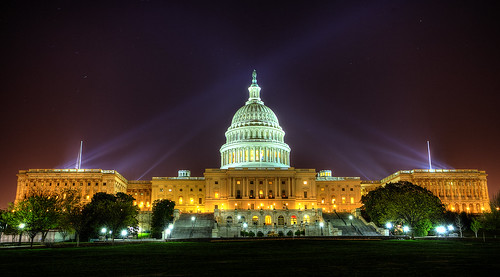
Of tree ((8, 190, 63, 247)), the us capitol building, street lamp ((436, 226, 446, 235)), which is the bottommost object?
street lamp ((436, 226, 446, 235))

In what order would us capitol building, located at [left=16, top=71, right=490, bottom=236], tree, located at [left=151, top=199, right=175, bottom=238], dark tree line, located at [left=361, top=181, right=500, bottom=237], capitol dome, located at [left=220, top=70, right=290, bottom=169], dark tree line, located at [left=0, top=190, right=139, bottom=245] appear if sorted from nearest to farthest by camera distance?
dark tree line, located at [left=0, top=190, right=139, bottom=245] < dark tree line, located at [left=361, top=181, right=500, bottom=237] < tree, located at [left=151, top=199, right=175, bottom=238] < us capitol building, located at [left=16, top=71, right=490, bottom=236] < capitol dome, located at [left=220, top=70, right=290, bottom=169]

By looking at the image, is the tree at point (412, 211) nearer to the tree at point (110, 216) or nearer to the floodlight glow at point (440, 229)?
the floodlight glow at point (440, 229)

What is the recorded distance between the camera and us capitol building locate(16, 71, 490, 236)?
364 feet

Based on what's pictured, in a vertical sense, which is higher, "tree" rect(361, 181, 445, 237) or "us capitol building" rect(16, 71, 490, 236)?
"us capitol building" rect(16, 71, 490, 236)

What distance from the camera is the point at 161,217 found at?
79.7 m

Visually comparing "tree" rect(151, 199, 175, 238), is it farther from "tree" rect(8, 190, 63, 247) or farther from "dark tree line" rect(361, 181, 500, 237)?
"dark tree line" rect(361, 181, 500, 237)

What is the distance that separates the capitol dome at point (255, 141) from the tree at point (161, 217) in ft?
150

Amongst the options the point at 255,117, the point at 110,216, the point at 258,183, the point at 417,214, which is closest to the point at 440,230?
the point at 417,214

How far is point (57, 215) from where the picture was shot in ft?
165

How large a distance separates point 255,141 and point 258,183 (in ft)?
72.0

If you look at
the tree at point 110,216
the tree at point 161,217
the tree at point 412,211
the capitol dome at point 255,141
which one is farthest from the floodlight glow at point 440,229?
the capitol dome at point 255,141

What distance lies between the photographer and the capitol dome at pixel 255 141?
13062cm

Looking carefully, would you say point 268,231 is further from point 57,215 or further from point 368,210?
point 57,215

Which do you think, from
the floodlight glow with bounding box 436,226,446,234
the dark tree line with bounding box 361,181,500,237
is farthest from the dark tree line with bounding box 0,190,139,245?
the floodlight glow with bounding box 436,226,446,234
